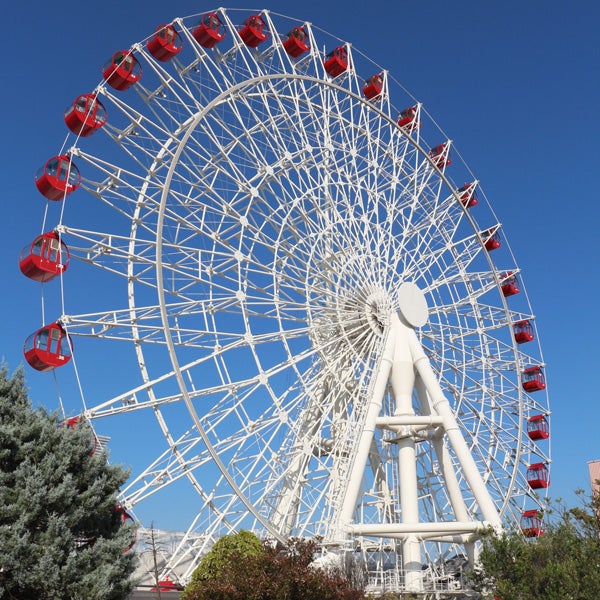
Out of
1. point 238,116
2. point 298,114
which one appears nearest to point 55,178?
point 238,116

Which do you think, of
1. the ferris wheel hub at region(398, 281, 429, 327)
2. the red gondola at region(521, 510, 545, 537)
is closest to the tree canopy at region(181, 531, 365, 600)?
the ferris wheel hub at region(398, 281, 429, 327)

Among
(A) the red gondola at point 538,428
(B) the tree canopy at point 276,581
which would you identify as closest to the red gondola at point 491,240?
(A) the red gondola at point 538,428

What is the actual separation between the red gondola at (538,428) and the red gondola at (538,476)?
1236mm

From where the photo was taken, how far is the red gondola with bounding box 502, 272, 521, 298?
34.3m

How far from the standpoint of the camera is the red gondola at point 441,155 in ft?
109

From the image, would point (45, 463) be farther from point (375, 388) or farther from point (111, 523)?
point (375, 388)

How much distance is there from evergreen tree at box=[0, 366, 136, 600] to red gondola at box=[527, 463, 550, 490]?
18.3 m

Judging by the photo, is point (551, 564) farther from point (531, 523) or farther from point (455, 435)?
point (531, 523)

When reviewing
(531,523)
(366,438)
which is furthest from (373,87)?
(531,523)

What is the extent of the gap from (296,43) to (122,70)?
6.76 meters

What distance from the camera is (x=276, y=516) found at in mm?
22938

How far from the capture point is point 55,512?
55.5 ft

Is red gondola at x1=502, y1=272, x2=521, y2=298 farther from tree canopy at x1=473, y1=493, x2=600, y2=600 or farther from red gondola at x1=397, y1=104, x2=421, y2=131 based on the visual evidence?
tree canopy at x1=473, y1=493, x2=600, y2=600

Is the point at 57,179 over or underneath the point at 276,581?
over
